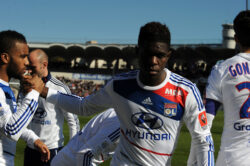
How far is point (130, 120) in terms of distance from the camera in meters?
3.04

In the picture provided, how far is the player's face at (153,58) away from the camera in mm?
2883

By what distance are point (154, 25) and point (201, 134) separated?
3.02 feet

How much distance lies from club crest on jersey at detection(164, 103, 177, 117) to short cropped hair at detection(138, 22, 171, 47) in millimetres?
487

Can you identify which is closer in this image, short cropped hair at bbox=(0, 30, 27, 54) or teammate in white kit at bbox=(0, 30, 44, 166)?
teammate in white kit at bbox=(0, 30, 44, 166)

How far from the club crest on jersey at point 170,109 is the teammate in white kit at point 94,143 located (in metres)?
0.79

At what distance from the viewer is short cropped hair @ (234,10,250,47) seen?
10.4ft

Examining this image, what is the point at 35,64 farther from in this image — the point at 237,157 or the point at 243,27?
the point at 237,157

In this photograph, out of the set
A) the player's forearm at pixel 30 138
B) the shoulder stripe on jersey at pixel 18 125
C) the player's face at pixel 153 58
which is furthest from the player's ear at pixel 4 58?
the player's face at pixel 153 58

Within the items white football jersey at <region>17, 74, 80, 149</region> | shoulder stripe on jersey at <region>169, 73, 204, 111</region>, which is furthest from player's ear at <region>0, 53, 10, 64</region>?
white football jersey at <region>17, 74, 80, 149</region>

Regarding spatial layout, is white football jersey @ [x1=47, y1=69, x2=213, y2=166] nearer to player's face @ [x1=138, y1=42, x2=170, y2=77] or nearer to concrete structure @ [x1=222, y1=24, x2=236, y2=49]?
player's face @ [x1=138, y1=42, x2=170, y2=77]

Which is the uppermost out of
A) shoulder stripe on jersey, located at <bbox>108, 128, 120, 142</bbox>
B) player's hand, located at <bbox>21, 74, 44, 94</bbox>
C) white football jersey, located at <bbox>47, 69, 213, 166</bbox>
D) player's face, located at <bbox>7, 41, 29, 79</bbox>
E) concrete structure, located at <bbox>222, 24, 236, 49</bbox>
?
player's face, located at <bbox>7, 41, 29, 79</bbox>

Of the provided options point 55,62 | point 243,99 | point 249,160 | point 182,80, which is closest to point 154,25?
point 182,80

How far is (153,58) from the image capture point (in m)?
2.89

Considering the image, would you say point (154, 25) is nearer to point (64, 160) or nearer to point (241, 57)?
point (241, 57)
